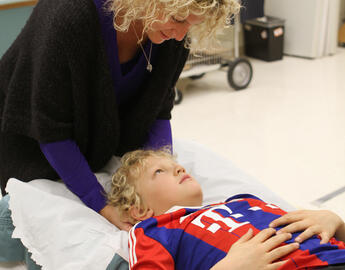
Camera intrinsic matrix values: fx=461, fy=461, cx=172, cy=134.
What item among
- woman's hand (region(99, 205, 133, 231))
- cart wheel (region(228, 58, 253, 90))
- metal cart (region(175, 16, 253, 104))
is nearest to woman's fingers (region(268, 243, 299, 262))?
woman's hand (region(99, 205, 133, 231))

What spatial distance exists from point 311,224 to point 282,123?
189 centimetres

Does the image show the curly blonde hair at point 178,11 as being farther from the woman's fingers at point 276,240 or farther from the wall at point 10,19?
the wall at point 10,19

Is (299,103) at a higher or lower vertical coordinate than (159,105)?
lower

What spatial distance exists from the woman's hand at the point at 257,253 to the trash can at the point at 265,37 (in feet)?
10.9

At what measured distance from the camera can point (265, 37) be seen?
4.22 meters

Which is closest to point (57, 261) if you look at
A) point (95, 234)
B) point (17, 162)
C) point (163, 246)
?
point (95, 234)

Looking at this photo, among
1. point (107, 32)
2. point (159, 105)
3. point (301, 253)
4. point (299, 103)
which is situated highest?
point (107, 32)

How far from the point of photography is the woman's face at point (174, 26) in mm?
1150

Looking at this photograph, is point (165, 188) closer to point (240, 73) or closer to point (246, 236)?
point (246, 236)

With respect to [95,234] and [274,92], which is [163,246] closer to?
[95,234]

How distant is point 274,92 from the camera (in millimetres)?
3527

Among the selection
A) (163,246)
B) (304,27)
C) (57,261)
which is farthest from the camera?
(304,27)

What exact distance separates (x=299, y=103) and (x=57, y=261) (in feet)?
8.00

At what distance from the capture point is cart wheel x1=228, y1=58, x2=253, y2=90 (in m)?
3.52
